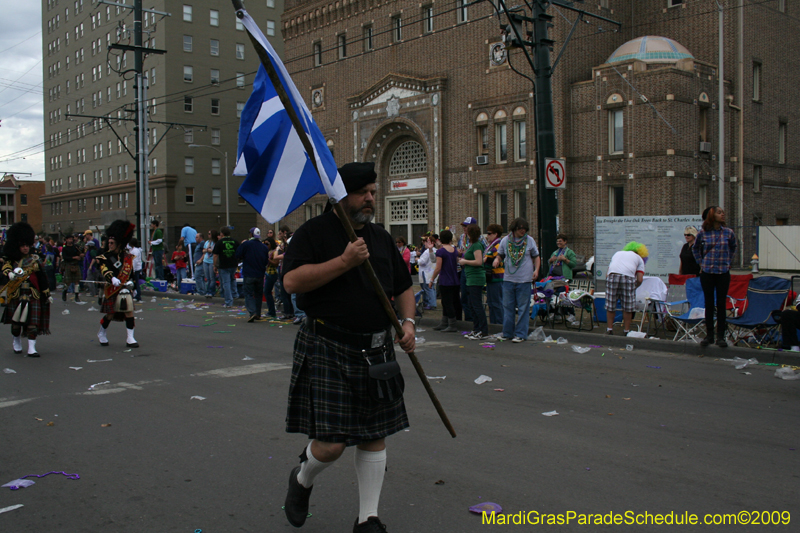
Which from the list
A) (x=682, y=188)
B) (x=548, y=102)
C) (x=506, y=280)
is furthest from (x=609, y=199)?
(x=506, y=280)

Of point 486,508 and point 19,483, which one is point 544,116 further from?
point 19,483

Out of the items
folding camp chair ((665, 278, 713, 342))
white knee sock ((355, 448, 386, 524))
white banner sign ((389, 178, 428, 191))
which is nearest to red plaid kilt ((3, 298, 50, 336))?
white knee sock ((355, 448, 386, 524))

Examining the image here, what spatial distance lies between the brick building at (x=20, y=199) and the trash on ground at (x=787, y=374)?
348 ft

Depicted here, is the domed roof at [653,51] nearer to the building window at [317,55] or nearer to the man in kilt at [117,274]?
the building window at [317,55]

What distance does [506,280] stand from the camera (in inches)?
456

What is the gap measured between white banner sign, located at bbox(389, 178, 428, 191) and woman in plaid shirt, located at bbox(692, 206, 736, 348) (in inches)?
1022

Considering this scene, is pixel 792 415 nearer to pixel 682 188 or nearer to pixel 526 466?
pixel 526 466

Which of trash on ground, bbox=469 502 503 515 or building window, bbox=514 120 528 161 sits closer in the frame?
trash on ground, bbox=469 502 503 515

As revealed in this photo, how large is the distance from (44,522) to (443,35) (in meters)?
33.0

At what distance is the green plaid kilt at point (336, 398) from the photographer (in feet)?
11.5

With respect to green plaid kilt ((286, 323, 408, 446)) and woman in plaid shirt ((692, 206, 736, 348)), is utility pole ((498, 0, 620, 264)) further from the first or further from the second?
green plaid kilt ((286, 323, 408, 446))

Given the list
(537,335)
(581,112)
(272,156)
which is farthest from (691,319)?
(581,112)

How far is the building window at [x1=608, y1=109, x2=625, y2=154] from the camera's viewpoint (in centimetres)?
2881

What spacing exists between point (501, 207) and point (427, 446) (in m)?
27.8
